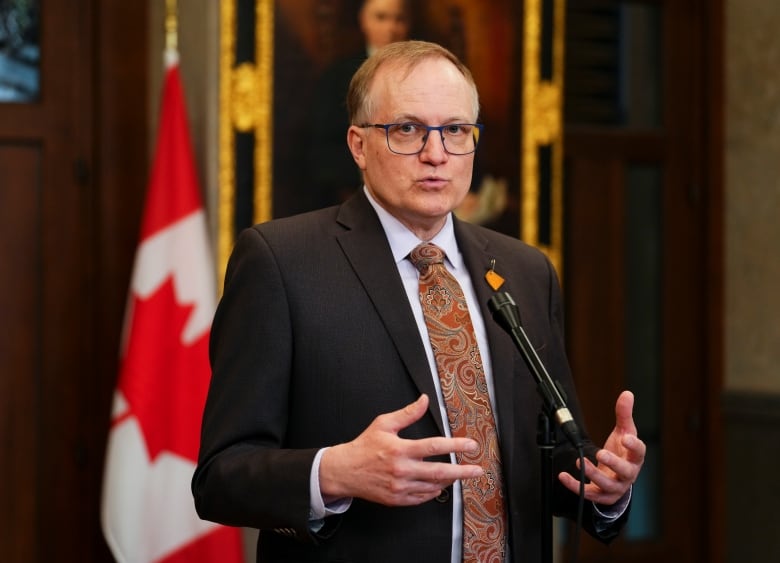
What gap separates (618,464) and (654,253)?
4.33 m

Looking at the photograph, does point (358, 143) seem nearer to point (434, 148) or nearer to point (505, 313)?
point (434, 148)

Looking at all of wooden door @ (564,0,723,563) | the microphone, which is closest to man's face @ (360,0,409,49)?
wooden door @ (564,0,723,563)

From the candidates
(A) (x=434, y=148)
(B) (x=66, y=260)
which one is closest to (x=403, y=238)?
(A) (x=434, y=148)

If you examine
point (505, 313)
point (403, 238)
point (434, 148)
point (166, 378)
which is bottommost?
point (166, 378)

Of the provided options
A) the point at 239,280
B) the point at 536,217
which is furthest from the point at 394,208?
the point at 536,217

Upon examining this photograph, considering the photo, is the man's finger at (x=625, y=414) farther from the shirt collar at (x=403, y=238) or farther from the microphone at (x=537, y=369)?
the shirt collar at (x=403, y=238)

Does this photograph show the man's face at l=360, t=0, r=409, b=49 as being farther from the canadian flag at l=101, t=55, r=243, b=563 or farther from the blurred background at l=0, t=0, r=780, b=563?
the canadian flag at l=101, t=55, r=243, b=563

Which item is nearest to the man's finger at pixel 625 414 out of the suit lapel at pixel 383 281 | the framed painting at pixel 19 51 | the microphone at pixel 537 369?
the microphone at pixel 537 369

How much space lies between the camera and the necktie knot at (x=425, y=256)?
2.33 metres

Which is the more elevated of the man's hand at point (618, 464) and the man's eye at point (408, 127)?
the man's eye at point (408, 127)

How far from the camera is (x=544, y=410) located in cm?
197

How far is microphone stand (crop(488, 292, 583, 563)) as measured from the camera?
194 cm

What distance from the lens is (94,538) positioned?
4.55 metres

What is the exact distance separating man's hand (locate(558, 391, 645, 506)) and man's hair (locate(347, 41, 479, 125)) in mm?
690
